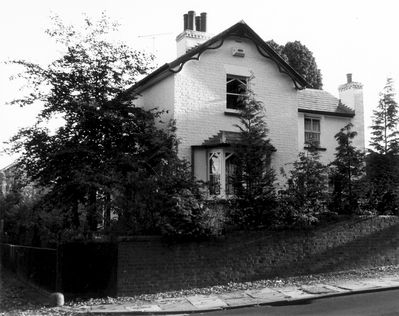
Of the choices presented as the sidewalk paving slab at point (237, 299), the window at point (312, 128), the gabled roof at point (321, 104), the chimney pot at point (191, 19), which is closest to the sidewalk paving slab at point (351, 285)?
the sidewalk paving slab at point (237, 299)

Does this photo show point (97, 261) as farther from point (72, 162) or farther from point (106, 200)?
point (72, 162)

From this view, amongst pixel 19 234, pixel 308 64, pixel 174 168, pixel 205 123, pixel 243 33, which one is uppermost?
pixel 308 64

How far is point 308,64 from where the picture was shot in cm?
4153

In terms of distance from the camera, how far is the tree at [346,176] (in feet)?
51.6

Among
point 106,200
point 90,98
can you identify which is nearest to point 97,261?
point 106,200

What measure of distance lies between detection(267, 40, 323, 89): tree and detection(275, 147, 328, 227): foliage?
2716 centimetres

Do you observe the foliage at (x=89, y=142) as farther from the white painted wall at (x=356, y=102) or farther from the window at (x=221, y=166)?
the white painted wall at (x=356, y=102)

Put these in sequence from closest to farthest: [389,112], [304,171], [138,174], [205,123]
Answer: [138,174] < [304,171] < [389,112] < [205,123]

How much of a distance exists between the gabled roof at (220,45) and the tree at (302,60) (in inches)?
843

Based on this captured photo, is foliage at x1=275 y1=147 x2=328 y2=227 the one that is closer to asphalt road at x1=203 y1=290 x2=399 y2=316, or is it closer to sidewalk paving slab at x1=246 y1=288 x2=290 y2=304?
sidewalk paving slab at x1=246 y1=288 x2=290 y2=304

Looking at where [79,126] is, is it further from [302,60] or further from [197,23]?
[302,60]

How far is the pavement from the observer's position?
435 inches

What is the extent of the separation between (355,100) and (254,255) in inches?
513

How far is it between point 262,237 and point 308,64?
2999 centimetres
